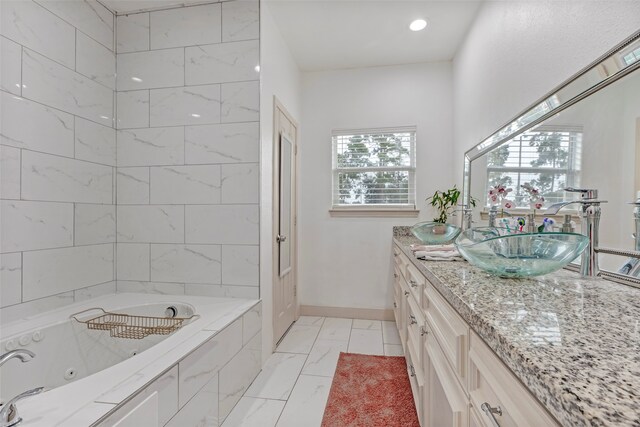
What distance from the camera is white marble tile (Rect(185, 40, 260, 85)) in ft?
7.03

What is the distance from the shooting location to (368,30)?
2.57 m

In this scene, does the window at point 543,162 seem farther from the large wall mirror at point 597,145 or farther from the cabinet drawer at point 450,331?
the cabinet drawer at point 450,331

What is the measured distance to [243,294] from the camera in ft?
7.12

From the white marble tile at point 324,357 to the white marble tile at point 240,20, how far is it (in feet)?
8.13

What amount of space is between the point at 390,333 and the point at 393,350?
1.16 feet

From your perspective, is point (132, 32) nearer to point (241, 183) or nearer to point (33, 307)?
point (241, 183)

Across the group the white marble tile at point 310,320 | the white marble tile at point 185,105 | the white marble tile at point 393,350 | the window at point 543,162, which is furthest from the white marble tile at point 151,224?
the window at point 543,162

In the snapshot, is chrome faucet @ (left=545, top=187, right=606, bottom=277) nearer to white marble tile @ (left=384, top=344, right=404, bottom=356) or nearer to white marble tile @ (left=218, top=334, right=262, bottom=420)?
white marble tile @ (left=384, top=344, right=404, bottom=356)

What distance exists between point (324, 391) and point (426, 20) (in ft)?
9.63

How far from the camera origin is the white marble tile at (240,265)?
2.16 metres

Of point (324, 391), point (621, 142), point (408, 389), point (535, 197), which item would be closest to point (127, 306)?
point (324, 391)

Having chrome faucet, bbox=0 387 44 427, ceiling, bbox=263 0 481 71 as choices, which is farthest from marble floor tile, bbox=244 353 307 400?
ceiling, bbox=263 0 481 71

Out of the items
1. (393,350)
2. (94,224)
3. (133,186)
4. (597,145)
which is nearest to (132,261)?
(94,224)

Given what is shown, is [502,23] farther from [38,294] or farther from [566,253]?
[38,294]
